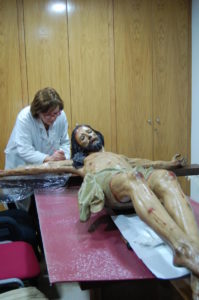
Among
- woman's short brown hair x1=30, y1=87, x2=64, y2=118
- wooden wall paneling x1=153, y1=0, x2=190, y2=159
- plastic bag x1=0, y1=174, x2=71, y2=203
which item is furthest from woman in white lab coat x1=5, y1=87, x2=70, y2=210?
wooden wall paneling x1=153, y1=0, x2=190, y2=159

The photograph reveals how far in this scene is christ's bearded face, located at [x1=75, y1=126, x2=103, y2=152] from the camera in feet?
5.93

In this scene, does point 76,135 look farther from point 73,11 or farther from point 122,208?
point 73,11

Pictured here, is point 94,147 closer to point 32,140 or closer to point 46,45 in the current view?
point 32,140

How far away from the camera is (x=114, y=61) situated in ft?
10.4

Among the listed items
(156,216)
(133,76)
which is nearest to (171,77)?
(133,76)

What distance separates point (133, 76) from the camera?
3246mm

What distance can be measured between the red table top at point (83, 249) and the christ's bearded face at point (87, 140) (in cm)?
38

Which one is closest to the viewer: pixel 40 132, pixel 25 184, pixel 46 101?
pixel 25 184

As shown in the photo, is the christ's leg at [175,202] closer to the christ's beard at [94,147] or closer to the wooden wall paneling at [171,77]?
the christ's beard at [94,147]

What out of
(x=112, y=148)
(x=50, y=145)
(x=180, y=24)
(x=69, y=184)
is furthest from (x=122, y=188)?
(x=180, y=24)

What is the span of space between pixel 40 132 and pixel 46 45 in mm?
1057

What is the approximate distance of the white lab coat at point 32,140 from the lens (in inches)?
90.5

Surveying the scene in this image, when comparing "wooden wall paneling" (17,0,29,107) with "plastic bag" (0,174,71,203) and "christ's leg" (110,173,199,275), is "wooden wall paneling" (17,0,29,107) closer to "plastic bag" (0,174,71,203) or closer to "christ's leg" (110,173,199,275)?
"plastic bag" (0,174,71,203)

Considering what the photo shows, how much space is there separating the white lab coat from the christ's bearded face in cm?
48
